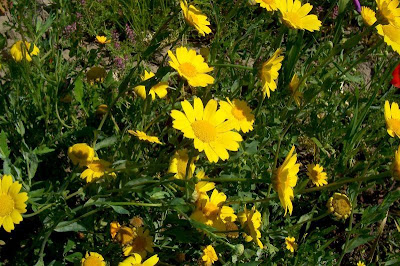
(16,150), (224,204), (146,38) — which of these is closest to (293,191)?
(224,204)

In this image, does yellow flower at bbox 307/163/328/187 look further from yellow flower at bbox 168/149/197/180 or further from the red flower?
yellow flower at bbox 168/149/197/180

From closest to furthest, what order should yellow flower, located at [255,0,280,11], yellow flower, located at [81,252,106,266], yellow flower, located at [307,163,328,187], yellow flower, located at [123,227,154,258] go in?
yellow flower, located at [81,252,106,266] < yellow flower, located at [123,227,154,258] < yellow flower, located at [255,0,280,11] < yellow flower, located at [307,163,328,187]

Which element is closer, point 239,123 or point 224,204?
point 224,204

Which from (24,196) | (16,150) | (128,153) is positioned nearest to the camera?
(24,196)

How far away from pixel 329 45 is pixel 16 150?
152cm

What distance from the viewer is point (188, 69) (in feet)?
5.49

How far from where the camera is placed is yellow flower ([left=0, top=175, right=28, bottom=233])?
142 cm

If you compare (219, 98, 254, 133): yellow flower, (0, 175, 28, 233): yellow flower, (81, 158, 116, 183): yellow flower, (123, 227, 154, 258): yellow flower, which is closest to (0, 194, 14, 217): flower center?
(0, 175, 28, 233): yellow flower

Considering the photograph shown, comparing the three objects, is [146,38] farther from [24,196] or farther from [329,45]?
[24,196]

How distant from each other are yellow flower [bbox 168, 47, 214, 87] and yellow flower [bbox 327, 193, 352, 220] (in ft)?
2.84

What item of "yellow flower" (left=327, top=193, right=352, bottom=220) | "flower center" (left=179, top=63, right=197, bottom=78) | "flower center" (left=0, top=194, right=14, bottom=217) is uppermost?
"flower center" (left=179, top=63, right=197, bottom=78)

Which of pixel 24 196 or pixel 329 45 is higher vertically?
pixel 329 45

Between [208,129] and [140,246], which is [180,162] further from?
[140,246]

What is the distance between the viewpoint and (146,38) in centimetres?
339
